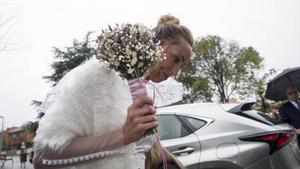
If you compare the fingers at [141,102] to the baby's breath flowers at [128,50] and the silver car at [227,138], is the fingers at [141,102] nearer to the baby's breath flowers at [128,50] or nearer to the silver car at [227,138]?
the baby's breath flowers at [128,50]

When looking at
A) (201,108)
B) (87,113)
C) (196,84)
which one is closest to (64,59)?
(201,108)

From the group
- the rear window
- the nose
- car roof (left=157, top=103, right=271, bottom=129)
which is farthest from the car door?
the nose

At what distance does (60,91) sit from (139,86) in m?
0.30

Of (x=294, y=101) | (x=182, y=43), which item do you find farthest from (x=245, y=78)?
(x=182, y=43)

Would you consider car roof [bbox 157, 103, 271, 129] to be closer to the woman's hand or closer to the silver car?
the silver car

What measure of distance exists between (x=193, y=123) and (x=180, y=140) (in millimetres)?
275

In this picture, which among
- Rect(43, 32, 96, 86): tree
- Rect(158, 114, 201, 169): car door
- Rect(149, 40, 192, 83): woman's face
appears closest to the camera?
Rect(149, 40, 192, 83): woman's face

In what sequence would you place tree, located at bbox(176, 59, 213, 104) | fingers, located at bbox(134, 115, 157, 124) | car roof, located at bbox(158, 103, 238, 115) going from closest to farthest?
fingers, located at bbox(134, 115, 157, 124) → car roof, located at bbox(158, 103, 238, 115) → tree, located at bbox(176, 59, 213, 104)

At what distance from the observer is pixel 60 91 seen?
1.38 meters

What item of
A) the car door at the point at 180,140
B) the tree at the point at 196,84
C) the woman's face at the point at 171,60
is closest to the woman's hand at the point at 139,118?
the woman's face at the point at 171,60

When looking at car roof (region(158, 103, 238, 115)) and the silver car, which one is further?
car roof (region(158, 103, 238, 115))

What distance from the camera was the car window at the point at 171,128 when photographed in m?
4.33

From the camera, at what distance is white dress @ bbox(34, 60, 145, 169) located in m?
1.28

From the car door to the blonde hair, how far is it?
2.47 meters
